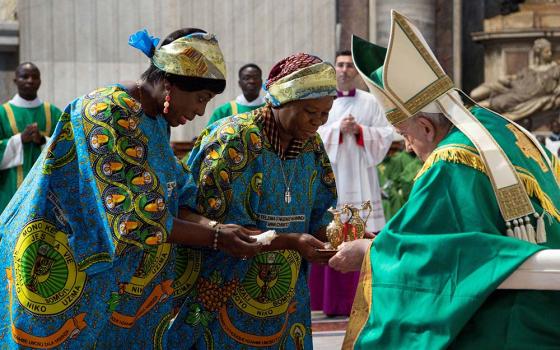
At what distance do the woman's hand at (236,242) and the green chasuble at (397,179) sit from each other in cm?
707

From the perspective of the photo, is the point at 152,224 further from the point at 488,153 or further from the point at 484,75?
the point at 484,75

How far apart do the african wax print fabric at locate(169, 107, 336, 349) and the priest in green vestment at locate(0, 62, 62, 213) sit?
14.2 ft

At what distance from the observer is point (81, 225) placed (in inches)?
165

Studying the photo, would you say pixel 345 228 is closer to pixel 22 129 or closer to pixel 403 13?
pixel 22 129

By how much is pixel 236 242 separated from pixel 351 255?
509 mm

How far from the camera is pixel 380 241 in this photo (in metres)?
3.90

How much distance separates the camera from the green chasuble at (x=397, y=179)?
11.6 metres

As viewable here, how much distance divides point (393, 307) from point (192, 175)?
1.20 m

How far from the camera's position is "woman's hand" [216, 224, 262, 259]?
14.6 ft

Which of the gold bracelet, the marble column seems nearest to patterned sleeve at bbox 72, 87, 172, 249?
the gold bracelet

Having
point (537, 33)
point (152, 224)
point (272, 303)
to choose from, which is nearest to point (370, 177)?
point (272, 303)

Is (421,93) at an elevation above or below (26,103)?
below

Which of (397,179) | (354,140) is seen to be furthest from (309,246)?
(397,179)

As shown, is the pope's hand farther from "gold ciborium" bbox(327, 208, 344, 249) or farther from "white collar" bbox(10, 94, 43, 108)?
"white collar" bbox(10, 94, 43, 108)
